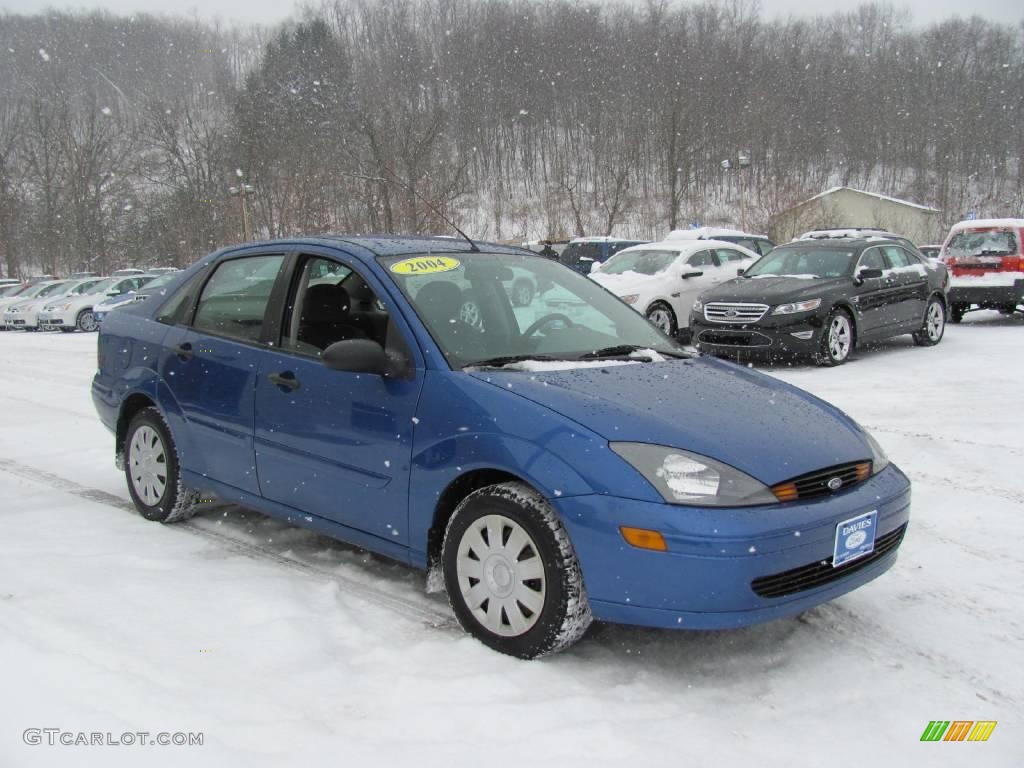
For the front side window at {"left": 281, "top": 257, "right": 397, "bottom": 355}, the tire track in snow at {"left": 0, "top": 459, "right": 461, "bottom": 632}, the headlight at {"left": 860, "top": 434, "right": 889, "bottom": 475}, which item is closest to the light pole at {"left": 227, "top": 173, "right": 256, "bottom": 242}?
the tire track in snow at {"left": 0, "top": 459, "right": 461, "bottom": 632}

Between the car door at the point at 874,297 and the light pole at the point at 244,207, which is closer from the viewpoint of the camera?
the car door at the point at 874,297

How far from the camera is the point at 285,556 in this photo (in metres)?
4.38

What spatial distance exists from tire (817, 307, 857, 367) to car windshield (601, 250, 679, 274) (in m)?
3.72

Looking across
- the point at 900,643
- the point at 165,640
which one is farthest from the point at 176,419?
the point at 900,643

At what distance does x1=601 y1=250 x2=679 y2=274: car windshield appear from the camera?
47.4 ft

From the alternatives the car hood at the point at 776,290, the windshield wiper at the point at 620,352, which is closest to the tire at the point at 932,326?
the car hood at the point at 776,290

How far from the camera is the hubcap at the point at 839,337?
10.9 m

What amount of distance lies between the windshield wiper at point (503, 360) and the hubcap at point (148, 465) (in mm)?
2290

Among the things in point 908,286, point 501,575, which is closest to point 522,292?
point 501,575

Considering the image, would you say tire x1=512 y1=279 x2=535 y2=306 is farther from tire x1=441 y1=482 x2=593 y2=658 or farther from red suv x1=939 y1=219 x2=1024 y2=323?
red suv x1=939 y1=219 x2=1024 y2=323

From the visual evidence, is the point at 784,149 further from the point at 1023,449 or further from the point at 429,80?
the point at 1023,449

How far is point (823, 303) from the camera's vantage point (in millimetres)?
10930

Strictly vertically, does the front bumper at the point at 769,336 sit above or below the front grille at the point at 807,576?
above

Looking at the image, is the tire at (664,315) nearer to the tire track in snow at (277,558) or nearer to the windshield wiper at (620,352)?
the tire track in snow at (277,558)
